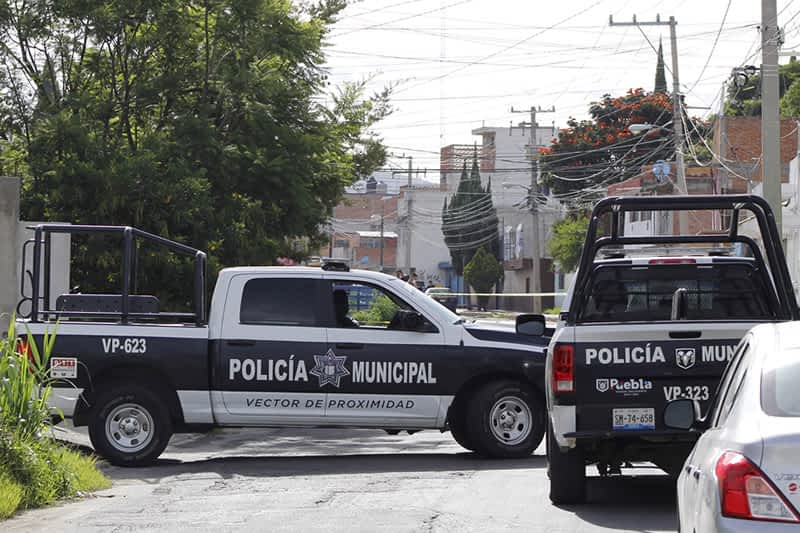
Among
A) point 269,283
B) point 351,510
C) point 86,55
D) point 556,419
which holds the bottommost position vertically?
point 351,510

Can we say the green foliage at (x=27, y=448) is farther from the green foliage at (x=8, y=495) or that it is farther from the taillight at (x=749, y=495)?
the taillight at (x=749, y=495)

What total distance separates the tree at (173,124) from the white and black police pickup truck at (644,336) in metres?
9.57

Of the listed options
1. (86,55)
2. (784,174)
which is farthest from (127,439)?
(784,174)

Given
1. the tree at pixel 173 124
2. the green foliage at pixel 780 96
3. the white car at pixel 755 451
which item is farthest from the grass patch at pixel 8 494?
the green foliage at pixel 780 96

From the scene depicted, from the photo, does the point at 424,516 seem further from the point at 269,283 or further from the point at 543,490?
the point at 269,283

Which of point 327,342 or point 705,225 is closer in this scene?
point 327,342

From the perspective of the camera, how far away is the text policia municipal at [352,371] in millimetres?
13594

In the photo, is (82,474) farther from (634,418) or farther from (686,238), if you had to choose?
(686,238)

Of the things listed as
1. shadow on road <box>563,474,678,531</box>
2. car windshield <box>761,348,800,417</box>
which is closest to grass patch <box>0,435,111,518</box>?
shadow on road <box>563,474,678,531</box>

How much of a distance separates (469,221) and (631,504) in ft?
277

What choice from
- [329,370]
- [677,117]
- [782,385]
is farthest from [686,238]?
[677,117]

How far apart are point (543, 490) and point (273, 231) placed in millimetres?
10531

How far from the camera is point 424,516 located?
31.7ft

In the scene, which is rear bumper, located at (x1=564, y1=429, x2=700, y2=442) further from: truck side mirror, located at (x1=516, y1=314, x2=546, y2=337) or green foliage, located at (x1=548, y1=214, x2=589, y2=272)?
green foliage, located at (x1=548, y1=214, x2=589, y2=272)
